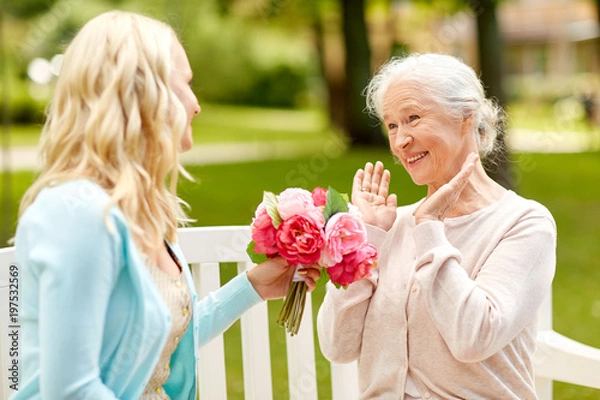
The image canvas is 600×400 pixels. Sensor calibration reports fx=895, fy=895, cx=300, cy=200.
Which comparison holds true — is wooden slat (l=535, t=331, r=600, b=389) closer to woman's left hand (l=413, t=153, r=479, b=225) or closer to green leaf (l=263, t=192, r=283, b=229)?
woman's left hand (l=413, t=153, r=479, b=225)

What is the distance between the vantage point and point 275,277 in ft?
8.68

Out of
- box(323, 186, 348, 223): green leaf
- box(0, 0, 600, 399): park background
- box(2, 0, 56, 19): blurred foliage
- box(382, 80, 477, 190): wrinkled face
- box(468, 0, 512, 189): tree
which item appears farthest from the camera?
box(2, 0, 56, 19): blurred foliage

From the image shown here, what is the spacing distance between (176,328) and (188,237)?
36.7 inches

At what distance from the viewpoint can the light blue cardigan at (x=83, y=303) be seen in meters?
1.89

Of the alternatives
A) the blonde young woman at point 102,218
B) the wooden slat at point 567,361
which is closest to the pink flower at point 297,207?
the blonde young woman at point 102,218

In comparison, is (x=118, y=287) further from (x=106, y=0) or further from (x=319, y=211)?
(x=106, y=0)

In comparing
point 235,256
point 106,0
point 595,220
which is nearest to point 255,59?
point 106,0

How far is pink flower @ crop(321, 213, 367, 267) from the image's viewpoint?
2414 millimetres

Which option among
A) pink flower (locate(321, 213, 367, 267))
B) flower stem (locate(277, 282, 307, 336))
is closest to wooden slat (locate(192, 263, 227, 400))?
flower stem (locate(277, 282, 307, 336))

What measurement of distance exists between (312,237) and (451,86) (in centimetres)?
73

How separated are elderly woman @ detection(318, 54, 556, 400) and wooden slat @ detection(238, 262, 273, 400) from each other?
37 cm

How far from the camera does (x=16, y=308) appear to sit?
2.91 meters

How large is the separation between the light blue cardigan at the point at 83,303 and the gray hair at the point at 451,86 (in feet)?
3.81

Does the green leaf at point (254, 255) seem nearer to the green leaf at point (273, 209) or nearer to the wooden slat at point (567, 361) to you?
the green leaf at point (273, 209)
